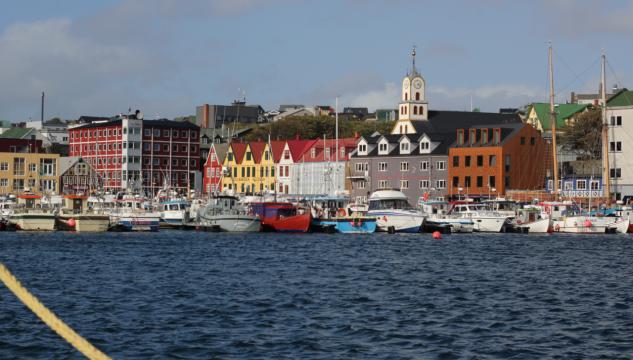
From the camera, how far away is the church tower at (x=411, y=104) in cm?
18362

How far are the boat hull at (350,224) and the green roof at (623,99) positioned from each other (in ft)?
147

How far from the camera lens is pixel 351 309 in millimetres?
43844

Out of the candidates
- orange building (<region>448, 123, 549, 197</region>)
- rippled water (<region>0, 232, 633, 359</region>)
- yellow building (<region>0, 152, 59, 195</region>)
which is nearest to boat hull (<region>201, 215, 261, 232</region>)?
rippled water (<region>0, 232, 633, 359</region>)

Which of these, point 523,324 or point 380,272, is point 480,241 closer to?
point 380,272

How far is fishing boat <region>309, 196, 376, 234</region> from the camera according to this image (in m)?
115

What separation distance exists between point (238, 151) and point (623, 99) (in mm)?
62903

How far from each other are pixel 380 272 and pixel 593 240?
145ft

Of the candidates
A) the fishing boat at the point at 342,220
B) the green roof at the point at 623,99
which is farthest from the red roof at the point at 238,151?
the green roof at the point at 623,99

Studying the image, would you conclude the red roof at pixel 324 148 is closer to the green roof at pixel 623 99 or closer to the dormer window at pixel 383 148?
the dormer window at pixel 383 148

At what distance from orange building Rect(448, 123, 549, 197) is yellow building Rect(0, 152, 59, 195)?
68.3 m

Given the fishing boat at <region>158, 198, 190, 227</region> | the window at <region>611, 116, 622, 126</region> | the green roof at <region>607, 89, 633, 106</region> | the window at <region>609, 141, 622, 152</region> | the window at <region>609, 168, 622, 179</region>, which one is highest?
the green roof at <region>607, 89, 633, 106</region>

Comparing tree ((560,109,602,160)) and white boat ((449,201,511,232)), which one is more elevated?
tree ((560,109,602,160))

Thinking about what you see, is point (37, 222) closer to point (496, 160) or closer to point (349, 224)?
point (349, 224)

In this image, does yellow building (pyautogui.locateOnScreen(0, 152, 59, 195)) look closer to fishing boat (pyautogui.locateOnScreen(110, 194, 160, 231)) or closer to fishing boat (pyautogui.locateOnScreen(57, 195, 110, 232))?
fishing boat (pyautogui.locateOnScreen(110, 194, 160, 231))
